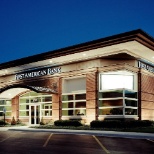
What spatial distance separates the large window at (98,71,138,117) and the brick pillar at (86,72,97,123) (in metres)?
0.56

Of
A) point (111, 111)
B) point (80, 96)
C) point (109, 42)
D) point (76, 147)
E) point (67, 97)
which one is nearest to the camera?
point (76, 147)

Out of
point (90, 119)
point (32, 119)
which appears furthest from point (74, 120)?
point (32, 119)

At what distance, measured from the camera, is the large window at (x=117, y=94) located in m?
27.9

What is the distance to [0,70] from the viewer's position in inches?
1539

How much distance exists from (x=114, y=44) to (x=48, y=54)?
848cm

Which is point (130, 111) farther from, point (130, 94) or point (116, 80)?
point (116, 80)

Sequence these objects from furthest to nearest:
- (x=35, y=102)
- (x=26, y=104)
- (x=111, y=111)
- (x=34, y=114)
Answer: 1. (x=26, y=104)
2. (x=35, y=102)
3. (x=34, y=114)
4. (x=111, y=111)

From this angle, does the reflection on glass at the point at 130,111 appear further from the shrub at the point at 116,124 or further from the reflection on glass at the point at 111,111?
the shrub at the point at 116,124

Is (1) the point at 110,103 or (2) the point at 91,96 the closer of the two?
(1) the point at 110,103

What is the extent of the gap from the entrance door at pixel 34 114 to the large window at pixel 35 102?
60 cm

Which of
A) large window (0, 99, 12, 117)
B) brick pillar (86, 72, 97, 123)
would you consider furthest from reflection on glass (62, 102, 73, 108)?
large window (0, 99, 12, 117)

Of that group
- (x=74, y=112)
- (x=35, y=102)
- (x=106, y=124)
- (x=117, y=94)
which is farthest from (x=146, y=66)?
(x=35, y=102)

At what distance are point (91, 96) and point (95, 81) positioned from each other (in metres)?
1.62

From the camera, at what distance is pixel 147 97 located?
30.8 metres
